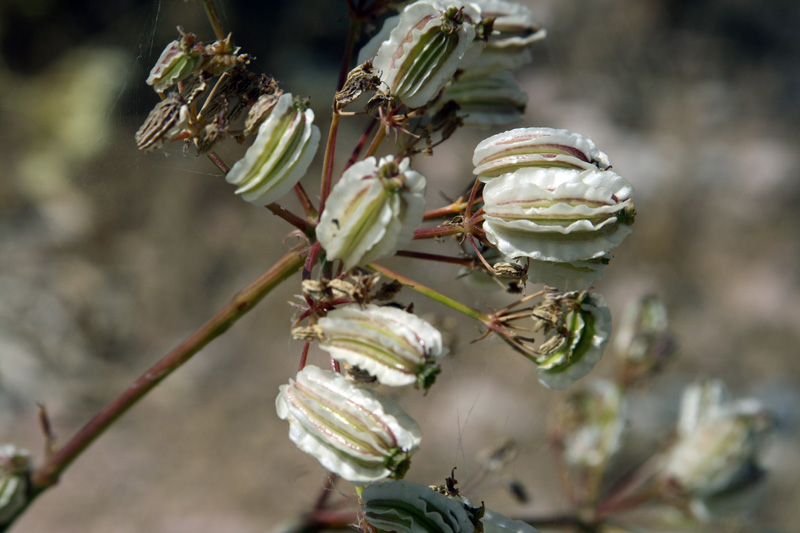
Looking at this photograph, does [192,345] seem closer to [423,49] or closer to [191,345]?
[191,345]

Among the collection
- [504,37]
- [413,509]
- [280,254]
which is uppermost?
[504,37]

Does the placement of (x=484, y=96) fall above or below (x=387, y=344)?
above

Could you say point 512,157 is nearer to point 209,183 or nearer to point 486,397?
point 486,397

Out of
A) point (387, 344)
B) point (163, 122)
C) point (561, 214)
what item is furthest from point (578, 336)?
point (163, 122)

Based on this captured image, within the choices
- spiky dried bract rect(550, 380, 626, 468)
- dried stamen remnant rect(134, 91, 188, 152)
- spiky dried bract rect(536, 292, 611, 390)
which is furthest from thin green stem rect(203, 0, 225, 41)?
spiky dried bract rect(550, 380, 626, 468)

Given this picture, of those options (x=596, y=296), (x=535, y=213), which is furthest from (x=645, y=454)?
(x=535, y=213)

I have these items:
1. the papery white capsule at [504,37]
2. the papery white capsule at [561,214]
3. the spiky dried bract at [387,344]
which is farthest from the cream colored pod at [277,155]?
the papery white capsule at [504,37]

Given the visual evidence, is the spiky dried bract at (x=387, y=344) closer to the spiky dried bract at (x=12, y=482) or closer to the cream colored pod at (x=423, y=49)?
the cream colored pod at (x=423, y=49)
